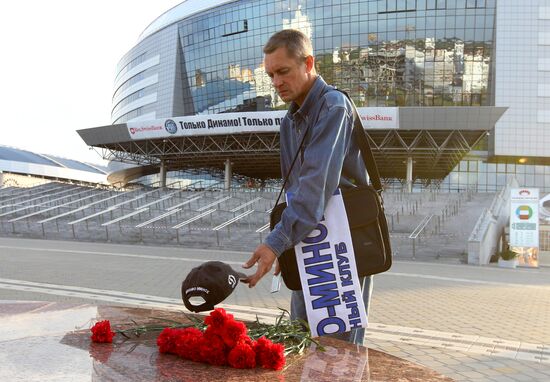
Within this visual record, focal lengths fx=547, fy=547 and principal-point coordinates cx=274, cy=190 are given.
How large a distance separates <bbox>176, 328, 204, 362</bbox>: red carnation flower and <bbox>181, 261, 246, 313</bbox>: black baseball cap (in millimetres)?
86

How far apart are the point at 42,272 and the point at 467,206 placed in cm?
2265

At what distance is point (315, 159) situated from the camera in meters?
2.11

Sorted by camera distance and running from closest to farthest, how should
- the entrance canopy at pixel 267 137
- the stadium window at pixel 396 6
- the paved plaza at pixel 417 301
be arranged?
the paved plaza at pixel 417 301 < the entrance canopy at pixel 267 137 < the stadium window at pixel 396 6

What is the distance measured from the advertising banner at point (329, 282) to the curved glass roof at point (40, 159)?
7104cm

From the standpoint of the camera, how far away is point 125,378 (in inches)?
63.4

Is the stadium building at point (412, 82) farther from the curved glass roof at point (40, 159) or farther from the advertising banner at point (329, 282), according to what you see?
the advertising banner at point (329, 282)

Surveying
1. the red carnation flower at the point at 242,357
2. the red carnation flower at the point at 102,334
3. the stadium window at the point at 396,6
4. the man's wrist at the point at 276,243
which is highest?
the stadium window at the point at 396,6

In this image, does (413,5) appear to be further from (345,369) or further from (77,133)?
(345,369)

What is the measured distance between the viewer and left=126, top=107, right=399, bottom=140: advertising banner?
37.0 m

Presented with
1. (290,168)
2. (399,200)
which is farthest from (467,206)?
(290,168)

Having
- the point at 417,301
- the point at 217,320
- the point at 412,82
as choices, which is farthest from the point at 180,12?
the point at 217,320

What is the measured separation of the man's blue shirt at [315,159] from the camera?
2.04 metres

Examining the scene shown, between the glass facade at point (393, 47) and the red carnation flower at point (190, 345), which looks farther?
the glass facade at point (393, 47)

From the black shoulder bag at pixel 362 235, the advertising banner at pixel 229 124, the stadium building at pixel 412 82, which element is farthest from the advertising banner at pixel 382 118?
the black shoulder bag at pixel 362 235
